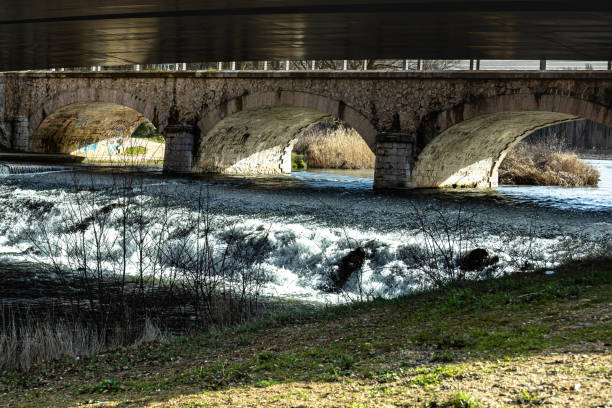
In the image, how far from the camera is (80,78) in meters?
26.6

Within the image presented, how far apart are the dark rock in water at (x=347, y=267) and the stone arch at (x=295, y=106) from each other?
30.5 feet

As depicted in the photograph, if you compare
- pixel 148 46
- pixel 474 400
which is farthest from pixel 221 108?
pixel 474 400

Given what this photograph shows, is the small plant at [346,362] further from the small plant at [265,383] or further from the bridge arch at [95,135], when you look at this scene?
the bridge arch at [95,135]

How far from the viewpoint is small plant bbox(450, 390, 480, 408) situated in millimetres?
3326

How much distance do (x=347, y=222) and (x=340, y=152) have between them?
16.0 meters

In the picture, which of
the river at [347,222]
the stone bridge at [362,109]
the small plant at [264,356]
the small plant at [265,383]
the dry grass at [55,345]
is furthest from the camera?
the stone bridge at [362,109]

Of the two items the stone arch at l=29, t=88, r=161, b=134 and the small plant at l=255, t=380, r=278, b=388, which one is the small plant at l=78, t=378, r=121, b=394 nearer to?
the small plant at l=255, t=380, r=278, b=388

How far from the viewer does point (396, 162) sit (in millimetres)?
19328

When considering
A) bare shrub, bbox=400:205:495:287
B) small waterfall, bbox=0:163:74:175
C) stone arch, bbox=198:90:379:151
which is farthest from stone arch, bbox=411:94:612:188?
small waterfall, bbox=0:163:74:175

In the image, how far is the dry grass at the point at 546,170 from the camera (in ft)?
75.4

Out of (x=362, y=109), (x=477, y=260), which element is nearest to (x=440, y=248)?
(x=477, y=260)

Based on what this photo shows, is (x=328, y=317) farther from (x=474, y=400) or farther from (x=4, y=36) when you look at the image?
(x=4, y=36)

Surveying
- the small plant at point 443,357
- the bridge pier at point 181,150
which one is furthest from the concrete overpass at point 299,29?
the bridge pier at point 181,150

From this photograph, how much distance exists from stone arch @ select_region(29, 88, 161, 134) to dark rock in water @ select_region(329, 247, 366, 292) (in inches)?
596
